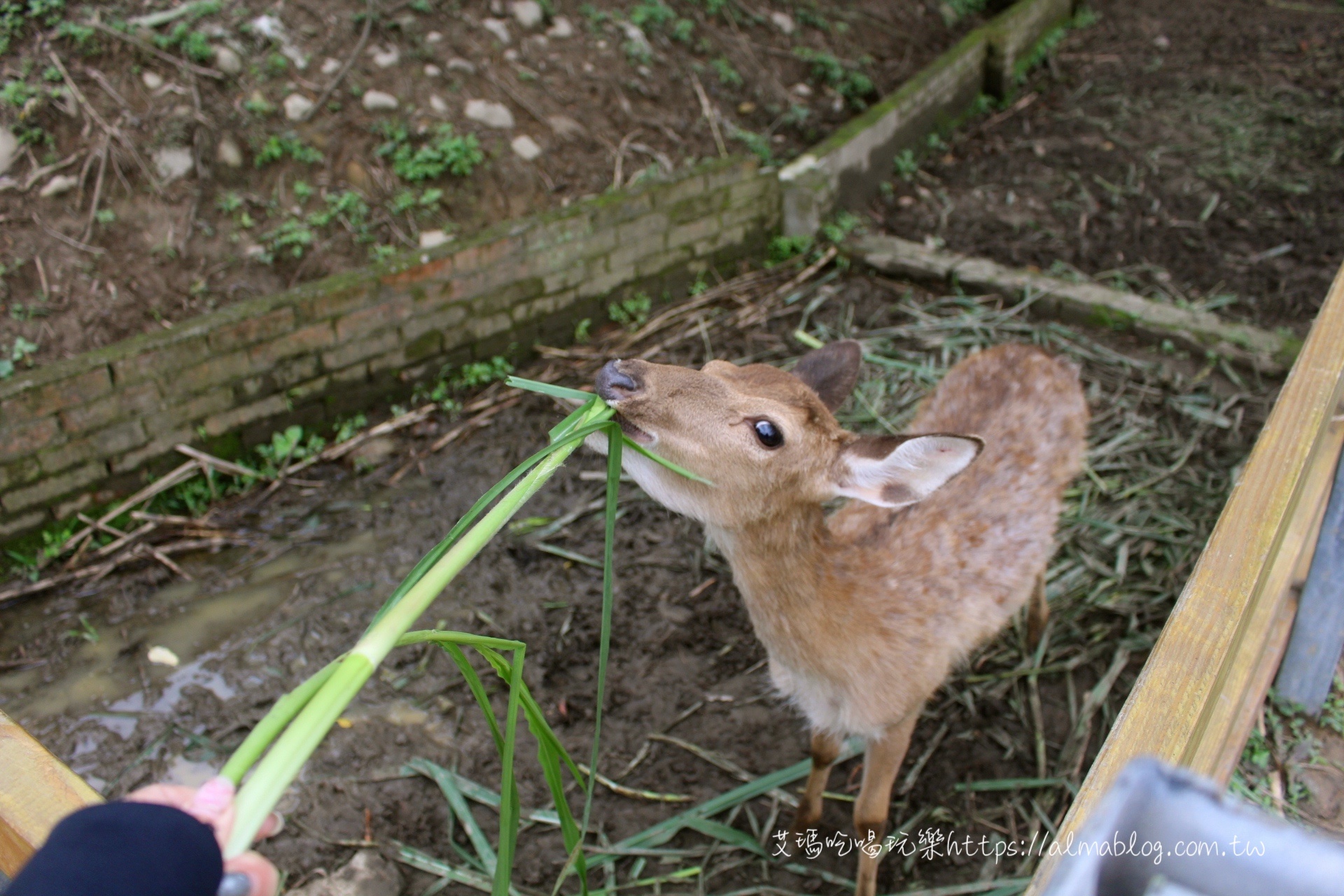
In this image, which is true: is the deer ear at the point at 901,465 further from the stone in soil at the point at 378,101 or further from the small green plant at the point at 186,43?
the small green plant at the point at 186,43

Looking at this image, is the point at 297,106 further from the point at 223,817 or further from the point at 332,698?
the point at 223,817

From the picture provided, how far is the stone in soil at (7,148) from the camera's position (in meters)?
4.64

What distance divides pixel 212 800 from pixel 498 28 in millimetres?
5976

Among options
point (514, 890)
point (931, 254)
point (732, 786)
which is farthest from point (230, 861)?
point (931, 254)

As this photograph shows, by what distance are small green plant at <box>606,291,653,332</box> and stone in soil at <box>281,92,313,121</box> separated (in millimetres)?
2050

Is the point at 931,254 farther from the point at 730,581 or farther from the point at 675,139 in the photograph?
the point at 730,581

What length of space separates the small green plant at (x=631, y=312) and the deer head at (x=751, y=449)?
9.72 ft

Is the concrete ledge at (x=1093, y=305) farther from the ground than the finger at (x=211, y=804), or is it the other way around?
the finger at (x=211, y=804)

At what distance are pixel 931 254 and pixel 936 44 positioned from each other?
3.24 meters

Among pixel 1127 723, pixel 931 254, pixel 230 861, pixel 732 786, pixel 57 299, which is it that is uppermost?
pixel 230 861

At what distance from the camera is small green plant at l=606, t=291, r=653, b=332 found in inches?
219

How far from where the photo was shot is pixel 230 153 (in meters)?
5.03

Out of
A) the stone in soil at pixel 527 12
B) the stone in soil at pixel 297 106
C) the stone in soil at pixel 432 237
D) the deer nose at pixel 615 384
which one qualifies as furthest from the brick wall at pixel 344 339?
the deer nose at pixel 615 384

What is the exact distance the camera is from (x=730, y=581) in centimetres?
415
